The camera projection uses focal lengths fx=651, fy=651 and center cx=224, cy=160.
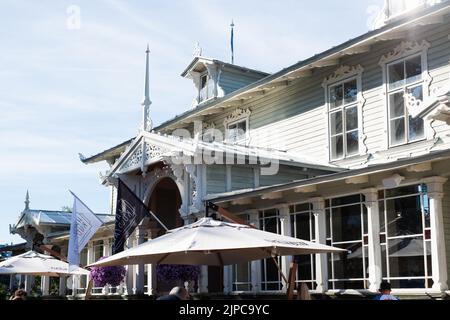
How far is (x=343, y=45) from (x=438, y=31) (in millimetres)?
2409

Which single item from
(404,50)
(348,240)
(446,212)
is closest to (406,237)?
(446,212)

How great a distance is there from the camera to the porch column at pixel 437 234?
1165 centimetres

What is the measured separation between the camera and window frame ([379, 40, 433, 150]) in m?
Result: 14.8

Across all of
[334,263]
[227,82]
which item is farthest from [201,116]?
[334,263]

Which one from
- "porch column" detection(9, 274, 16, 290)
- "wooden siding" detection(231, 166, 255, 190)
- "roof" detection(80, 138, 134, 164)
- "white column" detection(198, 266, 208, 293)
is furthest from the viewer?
"porch column" detection(9, 274, 16, 290)

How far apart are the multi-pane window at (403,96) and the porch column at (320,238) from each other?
2710 mm

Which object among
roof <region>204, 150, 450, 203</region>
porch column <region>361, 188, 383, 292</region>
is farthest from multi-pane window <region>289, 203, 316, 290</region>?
porch column <region>361, 188, 383, 292</region>

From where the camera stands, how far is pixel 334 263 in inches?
562

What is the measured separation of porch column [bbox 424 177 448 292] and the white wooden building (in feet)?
0.06

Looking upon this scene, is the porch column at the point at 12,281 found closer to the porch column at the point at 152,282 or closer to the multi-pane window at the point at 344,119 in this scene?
the porch column at the point at 152,282

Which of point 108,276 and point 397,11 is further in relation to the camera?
point 108,276

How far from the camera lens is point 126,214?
52.9 ft

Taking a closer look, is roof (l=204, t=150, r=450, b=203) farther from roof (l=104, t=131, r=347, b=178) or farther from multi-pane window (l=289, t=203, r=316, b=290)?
roof (l=104, t=131, r=347, b=178)
